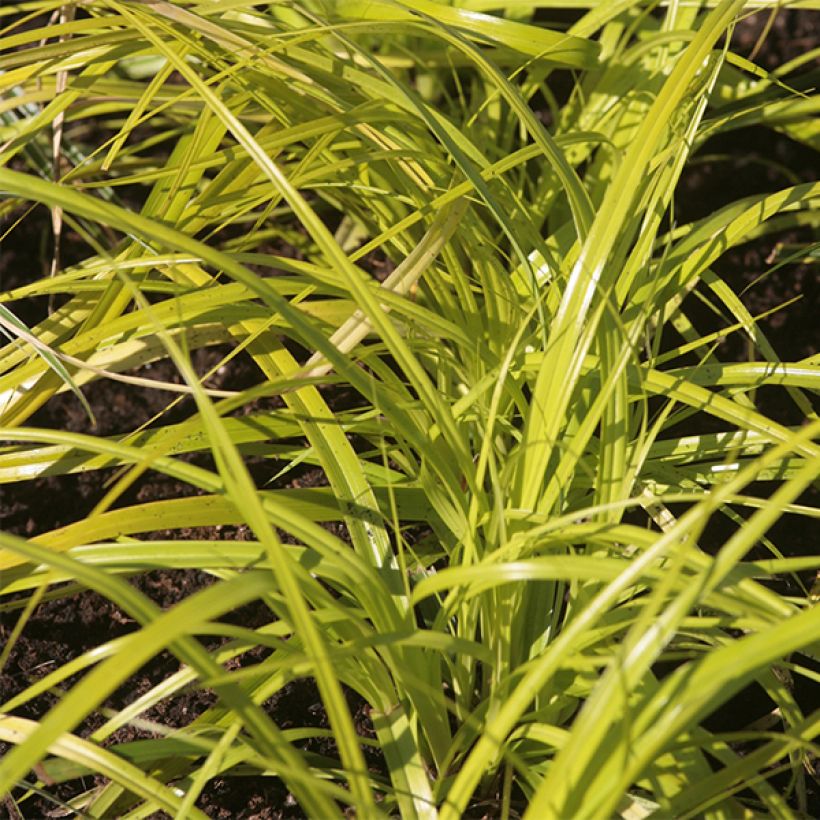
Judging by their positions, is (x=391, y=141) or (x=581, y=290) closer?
(x=581, y=290)

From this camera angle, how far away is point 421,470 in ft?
2.70

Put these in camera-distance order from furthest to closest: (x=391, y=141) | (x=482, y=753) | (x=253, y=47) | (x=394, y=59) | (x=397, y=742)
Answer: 1. (x=394, y=59)
2. (x=391, y=141)
3. (x=253, y=47)
4. (x=397, y=742)
5. (x=482, y=753)

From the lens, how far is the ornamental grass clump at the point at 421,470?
0.61 m

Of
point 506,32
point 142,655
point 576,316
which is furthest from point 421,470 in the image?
point 506,32

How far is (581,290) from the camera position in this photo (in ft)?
2.67

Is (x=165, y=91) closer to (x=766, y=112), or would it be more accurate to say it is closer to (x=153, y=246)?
(x=153, y=246)

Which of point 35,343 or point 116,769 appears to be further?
point 35,343

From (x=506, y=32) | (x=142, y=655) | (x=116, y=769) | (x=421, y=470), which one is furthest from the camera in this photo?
(x=506, y=32)

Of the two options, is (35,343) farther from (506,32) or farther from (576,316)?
(506,32)

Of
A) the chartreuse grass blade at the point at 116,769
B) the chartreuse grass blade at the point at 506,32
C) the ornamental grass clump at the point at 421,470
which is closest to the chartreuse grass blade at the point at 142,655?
the ornamental grass clump at the point at 421,470

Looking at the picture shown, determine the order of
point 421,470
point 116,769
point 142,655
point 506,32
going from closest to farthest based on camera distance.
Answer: point 142,655 → point 116,769 → point 421,470 → point 506,32

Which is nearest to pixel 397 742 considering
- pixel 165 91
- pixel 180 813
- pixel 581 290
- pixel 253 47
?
pixel 180 813

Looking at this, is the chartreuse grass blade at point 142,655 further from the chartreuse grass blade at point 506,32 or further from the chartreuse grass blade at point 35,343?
the chartreuse grass blade at point 506,32

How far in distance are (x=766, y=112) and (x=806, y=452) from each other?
64 cm
